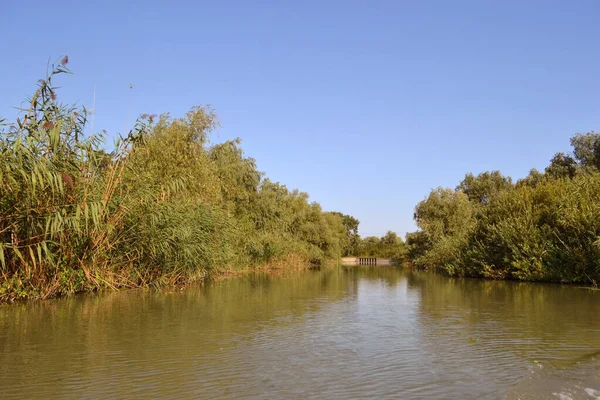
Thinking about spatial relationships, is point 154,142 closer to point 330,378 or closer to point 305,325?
point 305,325

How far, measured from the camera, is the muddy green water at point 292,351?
5.81 m

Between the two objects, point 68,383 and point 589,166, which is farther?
point 589,166

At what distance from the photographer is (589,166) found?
5181cm

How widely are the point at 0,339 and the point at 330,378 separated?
5.82 m

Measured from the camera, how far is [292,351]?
785cm

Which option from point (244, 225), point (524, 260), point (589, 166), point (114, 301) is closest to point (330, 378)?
point (114, 301)

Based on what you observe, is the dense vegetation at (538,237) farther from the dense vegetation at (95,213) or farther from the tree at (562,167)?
the tree at (562,167)

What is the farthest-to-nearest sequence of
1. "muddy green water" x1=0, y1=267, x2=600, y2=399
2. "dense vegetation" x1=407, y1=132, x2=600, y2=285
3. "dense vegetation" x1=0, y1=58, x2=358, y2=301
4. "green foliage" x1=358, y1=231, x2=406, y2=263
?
1. "green foliage" x1=358, y1=231, x2=406, y2=263
2. "dense vegetation" x1=407, y1=132, x2=600, y2=285
3. "dense vegetation" x1=0, y1=58, x2=358, y2=301
4. "muddy green water" x1=0, y1=267, x2=600, y2=399

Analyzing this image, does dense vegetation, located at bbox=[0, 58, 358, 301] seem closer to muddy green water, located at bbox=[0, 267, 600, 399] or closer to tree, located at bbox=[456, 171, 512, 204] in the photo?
muddy green water, located at bbox=[0, 267, 600, 399]

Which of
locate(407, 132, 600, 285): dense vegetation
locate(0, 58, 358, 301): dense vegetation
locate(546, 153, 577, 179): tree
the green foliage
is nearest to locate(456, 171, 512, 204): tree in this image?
locate(546, 153, 577, 179): tree

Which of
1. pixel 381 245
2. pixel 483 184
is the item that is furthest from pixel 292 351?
pixel 381 245

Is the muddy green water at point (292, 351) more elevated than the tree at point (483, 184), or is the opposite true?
the tree at point (483, 184)

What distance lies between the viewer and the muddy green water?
581 cm

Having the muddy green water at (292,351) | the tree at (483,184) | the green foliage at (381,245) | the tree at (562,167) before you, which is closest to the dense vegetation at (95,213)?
the muddy green water at (292,351)
